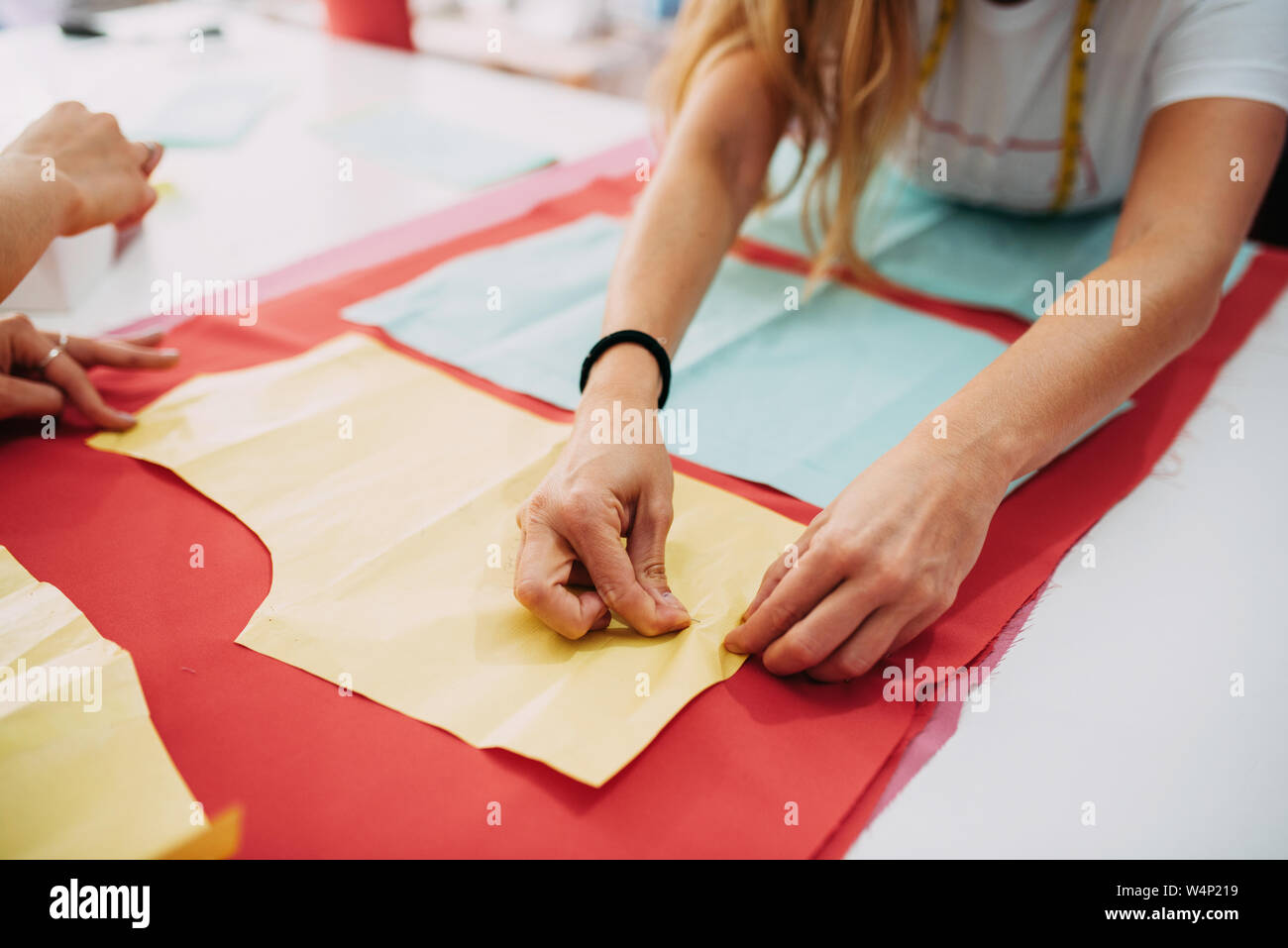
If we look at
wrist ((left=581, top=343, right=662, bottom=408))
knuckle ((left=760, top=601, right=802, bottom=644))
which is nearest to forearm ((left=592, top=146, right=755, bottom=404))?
wrist ((left=581, top=343, right=662, bottom=408))

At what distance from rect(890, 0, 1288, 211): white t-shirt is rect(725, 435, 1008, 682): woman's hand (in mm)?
459

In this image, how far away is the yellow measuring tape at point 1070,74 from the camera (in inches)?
36.6

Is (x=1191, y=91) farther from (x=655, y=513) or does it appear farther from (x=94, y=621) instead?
(x=94, y=621)

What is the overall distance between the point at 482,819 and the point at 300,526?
267mm

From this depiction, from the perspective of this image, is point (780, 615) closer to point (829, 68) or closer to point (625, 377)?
point (625, 377)

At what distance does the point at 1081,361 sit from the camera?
0.62m

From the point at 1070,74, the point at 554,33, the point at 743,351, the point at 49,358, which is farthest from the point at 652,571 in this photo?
the point at 554,33

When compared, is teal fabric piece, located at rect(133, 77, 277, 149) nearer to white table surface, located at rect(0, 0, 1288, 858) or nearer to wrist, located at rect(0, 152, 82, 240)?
white table surface, located at rect(0, 0, 1288, 858)

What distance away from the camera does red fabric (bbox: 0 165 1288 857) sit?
433 millimetres

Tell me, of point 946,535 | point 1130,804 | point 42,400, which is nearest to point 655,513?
point 946,535

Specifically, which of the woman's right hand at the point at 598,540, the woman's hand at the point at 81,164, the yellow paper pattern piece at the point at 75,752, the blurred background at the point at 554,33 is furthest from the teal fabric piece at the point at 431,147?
the blurred background at the point at 554,33

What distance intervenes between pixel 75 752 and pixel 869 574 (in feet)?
1.37

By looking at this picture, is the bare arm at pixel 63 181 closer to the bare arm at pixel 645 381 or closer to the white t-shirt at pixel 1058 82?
the bare arm at pixel 645 381
